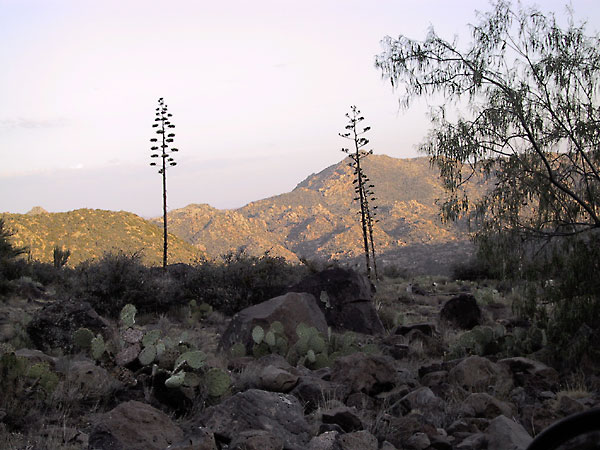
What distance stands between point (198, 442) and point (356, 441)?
1.39 metres

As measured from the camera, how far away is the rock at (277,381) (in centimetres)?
673

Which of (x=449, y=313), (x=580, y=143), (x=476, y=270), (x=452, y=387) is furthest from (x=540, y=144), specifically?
(x=476, y=270)

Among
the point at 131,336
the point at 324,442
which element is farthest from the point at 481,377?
the point at 131,336

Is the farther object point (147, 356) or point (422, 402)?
point (147, 356)

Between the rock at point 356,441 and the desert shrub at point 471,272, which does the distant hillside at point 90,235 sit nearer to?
the desert shrub at point 471,272

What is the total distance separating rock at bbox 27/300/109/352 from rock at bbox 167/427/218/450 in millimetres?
5697

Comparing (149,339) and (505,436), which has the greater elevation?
(149,339)

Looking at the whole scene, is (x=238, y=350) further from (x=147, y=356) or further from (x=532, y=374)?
(x=532, y=374)

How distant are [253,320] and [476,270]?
955 inches

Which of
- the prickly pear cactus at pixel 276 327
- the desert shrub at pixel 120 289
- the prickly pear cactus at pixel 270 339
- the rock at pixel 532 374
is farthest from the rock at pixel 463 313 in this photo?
the desert shrub at pixel 120 289

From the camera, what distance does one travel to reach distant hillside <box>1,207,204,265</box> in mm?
54594

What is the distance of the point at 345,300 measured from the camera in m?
14.1

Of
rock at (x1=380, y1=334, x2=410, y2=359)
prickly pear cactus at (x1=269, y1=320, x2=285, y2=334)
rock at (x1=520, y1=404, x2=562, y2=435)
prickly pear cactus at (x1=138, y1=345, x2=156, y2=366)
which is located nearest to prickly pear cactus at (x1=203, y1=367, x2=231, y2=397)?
prickly pear cactus at (x1=138, y1=345, x2=156, y2=366)

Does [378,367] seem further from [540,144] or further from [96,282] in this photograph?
[96,282]
